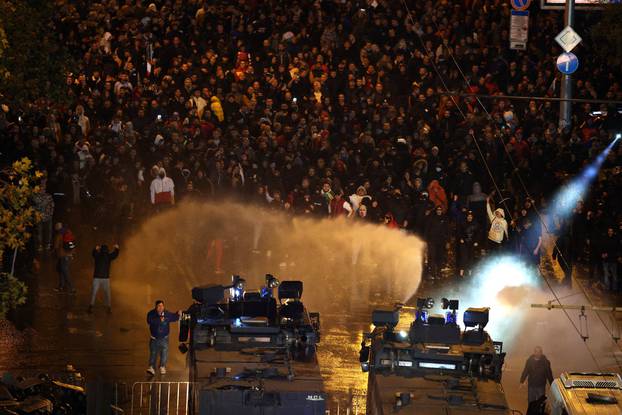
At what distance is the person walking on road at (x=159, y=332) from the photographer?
80.9 ft

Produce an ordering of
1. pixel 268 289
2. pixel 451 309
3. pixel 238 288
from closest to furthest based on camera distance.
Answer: pixel 451 309, pixel 238 288, pixel 268 289

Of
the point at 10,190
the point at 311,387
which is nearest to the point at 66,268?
the point at 10,190

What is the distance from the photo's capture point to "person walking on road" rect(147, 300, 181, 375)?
80.9 feet

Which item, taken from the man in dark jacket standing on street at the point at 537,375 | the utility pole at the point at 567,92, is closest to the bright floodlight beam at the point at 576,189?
the utility pole at the point at 567,92

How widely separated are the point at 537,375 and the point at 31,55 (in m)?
12.4

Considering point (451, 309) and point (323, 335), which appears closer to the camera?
point (451, 309)

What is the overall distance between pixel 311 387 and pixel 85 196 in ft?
54.5

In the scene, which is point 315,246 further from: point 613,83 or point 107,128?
point 613,83

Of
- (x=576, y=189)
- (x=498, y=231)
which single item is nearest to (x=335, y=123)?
(x=498, y=231)

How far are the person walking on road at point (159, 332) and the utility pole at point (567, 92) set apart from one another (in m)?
14.7

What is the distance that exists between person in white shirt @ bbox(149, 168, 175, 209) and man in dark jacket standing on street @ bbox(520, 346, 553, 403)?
1289 centimetres

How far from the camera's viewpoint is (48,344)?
87.7 feet

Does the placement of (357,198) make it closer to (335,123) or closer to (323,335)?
(335,123)

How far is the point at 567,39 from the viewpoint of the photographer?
124 ft
